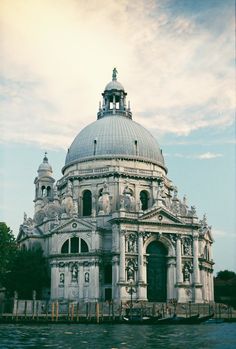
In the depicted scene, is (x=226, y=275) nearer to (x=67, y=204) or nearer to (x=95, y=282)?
(x=67, y=204)

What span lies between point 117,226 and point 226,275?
49745 mm

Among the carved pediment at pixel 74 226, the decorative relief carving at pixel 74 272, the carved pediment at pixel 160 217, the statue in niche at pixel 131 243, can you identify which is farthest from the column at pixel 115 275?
the carved pediment at pixel 160 217

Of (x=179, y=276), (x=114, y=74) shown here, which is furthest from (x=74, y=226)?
(x=114, y=74)

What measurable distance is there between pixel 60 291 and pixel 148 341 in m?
32.6

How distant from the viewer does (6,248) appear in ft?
192

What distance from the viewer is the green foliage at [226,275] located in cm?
10675

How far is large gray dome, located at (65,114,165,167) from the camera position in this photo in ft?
244

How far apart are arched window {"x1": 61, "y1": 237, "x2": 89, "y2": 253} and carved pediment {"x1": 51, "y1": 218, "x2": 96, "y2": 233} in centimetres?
120

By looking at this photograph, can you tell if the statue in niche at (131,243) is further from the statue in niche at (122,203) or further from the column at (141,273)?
the statue in niche at (122,203)

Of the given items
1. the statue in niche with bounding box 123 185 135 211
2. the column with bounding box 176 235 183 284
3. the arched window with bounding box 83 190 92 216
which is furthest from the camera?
the arched window with bounding box 83 190 92 216

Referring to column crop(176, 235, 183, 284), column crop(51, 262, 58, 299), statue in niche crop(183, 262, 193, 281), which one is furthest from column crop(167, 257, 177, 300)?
column crop(51, 262, 58, 299)

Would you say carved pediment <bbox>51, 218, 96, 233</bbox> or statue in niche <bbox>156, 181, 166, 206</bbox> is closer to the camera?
carved pediment <bbox>51, 218, 96, 233</bbox>

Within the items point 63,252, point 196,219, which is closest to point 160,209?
point 196,219

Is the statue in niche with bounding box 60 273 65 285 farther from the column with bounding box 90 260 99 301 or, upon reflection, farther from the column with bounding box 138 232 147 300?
the column with bounding box 138 232 147 300
